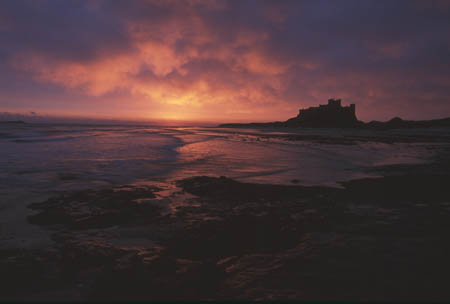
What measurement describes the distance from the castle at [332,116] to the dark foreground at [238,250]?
347 ft

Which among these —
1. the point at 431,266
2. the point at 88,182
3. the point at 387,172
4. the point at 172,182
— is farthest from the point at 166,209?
the point at 387,172

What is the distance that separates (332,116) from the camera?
4294 inches

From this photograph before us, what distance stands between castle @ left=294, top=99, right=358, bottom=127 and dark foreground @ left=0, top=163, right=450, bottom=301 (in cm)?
10588

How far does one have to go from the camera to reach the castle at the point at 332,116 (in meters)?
107

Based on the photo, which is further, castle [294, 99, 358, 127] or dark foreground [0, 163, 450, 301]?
castle [294, 99, 358, 127]

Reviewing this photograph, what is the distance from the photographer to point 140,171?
1092cm

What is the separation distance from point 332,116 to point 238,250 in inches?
4565

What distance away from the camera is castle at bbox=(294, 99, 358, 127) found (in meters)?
107

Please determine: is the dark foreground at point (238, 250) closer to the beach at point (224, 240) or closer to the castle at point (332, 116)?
the beach at point (224, 240)

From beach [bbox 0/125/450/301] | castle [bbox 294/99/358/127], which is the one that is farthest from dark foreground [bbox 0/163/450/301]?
castle [bbox 294/99/358/127]

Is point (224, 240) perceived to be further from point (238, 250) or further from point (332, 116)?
point (332, 116)

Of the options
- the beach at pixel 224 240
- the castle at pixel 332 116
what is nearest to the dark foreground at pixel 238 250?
the beach at pixel 224 240

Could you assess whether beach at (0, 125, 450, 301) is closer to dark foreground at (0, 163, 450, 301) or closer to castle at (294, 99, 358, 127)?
dark foreground at (0, 163, 450, 301)

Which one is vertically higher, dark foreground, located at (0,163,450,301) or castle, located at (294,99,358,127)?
castle, located at (294,99,358,127)
